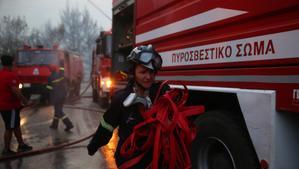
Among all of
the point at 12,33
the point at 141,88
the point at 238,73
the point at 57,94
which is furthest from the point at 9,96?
the point at 12,33

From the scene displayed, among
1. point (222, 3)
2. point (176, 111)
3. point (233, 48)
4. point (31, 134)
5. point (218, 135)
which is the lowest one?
point (31, 134)

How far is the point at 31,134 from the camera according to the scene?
979 cm

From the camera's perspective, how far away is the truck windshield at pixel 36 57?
1881 centimetres

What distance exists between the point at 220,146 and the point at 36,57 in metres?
16.1

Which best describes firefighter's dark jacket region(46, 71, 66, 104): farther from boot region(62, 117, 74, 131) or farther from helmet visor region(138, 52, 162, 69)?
helmet visor region(138, 52, 162, 69)

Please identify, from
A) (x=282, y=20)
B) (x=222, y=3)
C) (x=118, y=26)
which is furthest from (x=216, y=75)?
(x=118, y=26)

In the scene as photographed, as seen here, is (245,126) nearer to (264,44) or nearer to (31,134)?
(264,44)

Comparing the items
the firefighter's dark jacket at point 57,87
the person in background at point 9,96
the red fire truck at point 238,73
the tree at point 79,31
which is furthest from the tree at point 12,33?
the red fire truck at point 238,73

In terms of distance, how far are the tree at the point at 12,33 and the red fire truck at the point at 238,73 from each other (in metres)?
37.7

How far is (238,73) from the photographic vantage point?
3402mm

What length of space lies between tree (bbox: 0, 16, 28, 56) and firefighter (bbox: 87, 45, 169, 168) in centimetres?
3899

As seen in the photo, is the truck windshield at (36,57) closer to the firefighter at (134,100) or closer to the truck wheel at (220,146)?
the truck wheel at (220,146)

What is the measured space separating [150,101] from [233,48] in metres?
1.10

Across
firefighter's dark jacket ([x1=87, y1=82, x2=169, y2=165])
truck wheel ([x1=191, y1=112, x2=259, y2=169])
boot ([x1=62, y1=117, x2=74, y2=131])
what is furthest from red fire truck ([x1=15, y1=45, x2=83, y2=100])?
firefighter's dark jacket ([x1=87, y1=82, x2=169, y2=165])
